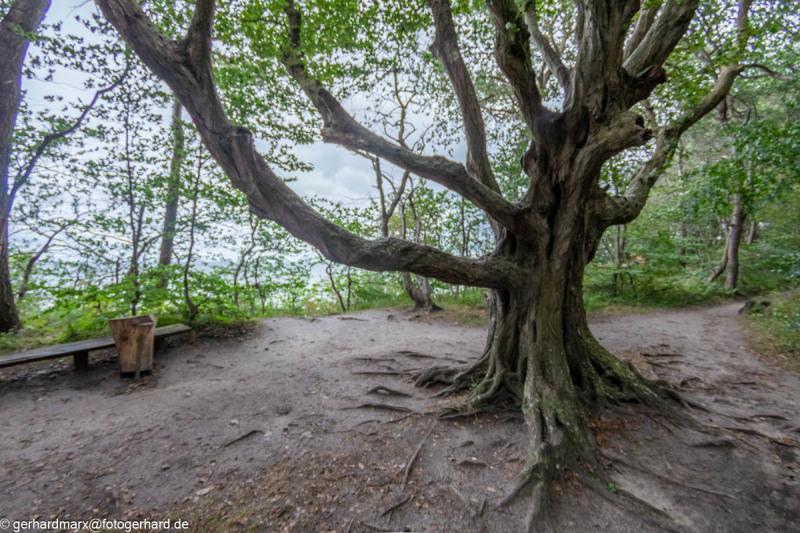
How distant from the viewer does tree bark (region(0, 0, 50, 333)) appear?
5219mm

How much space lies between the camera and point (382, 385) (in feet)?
14.1

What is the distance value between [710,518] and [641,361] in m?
3.89

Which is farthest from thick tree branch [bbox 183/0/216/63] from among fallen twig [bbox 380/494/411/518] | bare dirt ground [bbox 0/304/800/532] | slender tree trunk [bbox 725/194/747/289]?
slender tree trunk [bbox 725/194/747/289]

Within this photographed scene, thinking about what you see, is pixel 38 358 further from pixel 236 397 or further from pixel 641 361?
pixel 641 361

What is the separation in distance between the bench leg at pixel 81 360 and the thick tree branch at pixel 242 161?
4274mm

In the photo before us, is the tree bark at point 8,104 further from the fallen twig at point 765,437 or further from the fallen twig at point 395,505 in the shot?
the fallen twig at point 765,437

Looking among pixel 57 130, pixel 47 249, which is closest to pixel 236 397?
pixel 47 249

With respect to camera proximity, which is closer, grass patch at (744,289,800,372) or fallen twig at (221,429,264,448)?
fallen twig at (221,429,264,448)

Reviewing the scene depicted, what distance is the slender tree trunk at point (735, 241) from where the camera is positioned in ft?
31.3

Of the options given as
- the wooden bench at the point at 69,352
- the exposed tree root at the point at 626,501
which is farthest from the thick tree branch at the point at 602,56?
the wooden bench at the point at 69,352

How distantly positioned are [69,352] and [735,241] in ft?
56.0

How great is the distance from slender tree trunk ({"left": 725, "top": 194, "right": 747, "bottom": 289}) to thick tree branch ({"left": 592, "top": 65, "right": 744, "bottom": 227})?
7628 mm

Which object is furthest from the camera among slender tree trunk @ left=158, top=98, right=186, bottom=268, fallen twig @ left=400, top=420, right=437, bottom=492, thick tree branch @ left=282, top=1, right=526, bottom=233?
slender tree trunk @ left=158, top=98, right=186, bottom=268

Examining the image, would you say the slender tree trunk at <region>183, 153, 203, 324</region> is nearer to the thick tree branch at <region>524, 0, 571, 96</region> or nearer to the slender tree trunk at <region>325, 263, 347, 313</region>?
the slender tree trunk at <region>325, 263, 347, 313</region>
